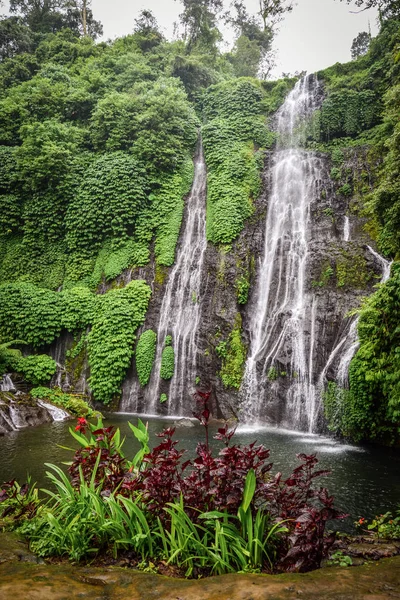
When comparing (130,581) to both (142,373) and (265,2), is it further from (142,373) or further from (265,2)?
(265,2)

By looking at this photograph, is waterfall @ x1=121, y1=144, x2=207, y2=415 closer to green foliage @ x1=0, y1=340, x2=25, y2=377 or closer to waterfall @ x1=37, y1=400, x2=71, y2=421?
waterfall @ x1=37, y1=400, x2=71, y2=421

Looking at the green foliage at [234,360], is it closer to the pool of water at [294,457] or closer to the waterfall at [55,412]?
the pool of water at [294,457]

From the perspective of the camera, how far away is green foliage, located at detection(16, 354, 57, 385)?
43.1 feet

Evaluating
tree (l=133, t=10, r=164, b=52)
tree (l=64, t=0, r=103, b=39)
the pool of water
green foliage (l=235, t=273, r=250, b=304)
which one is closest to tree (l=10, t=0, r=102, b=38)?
tree (l=64, t=0, r=103, b=39)

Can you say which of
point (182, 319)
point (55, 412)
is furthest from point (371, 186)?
point (55, 412)

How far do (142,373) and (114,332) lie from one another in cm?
196

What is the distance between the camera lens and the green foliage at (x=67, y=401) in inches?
461

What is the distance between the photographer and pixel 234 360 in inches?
482

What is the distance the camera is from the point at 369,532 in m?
3.88

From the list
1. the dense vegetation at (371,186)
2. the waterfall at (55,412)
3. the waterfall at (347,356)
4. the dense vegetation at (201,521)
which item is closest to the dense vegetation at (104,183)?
the waterfall at (55,412)

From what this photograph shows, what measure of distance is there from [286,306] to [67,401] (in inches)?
323

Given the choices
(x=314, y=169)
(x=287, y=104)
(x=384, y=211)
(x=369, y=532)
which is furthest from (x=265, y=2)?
(x=369, y=532)

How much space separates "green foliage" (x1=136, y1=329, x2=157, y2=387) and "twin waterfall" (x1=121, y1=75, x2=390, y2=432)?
0.87 feet

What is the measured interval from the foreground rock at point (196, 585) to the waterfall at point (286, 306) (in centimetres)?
819
